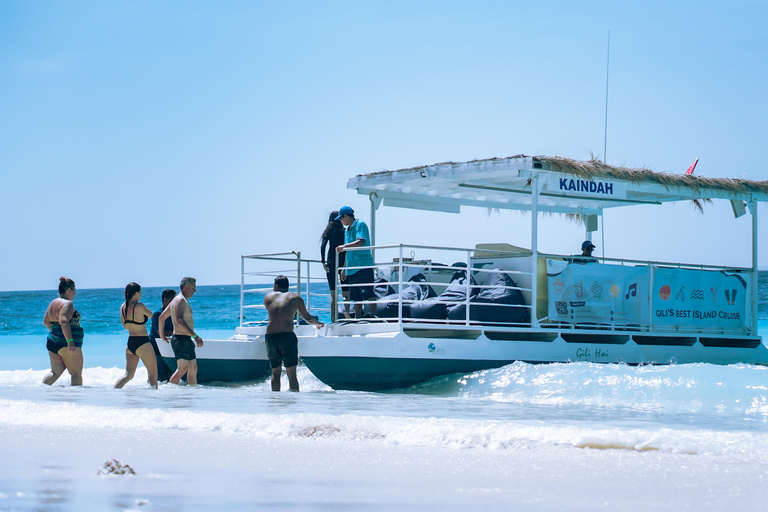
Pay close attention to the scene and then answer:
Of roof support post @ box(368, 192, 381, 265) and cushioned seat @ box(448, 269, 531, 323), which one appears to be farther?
roof support post @ box(368, 192, 381, 265)

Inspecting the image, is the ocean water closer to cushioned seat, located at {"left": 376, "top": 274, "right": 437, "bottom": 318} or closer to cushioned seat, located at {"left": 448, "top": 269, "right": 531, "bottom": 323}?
cushioned seat, located at {"left": 448, "top": 269, "right": 531, "bottom": 323}

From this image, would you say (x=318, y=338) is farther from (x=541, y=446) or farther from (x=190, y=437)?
(x=541, y=446)

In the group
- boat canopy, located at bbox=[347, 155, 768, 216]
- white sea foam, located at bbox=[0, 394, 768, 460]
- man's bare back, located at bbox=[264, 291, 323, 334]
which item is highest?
boat canopy, located at bbox=[347, 155, 768, 216]

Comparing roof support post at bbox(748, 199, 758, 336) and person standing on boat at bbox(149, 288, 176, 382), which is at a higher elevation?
roof support post at bbox(748, 199, 758, 336)

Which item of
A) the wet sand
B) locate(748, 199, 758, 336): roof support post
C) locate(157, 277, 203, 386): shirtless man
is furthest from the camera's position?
locate(748, 199, 758, 336): roof support post

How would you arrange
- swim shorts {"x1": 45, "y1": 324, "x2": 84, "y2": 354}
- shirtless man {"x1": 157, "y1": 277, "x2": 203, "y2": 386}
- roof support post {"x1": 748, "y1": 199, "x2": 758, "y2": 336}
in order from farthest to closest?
1. roof support post {"x1": 748, "y1": 199, "x2": 758, "y2": 336}
2. shirtless man {"x1": 157, "y1": 277, "x2": 203, "y2": 386}
3. swim shorts {"x1": 45, "y1": 324, "x2": 84, "y2": 354}

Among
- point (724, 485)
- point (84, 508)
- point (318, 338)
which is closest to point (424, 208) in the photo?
point (318, 338)

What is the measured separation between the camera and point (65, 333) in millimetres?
11391

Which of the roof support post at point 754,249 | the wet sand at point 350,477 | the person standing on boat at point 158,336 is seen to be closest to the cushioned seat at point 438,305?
the person standing on boat at point 158,336

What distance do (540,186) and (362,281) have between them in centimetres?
281

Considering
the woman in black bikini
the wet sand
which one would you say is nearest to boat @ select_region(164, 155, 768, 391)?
the woman in black bikini

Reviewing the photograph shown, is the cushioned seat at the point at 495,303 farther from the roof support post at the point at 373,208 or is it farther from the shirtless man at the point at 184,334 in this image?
the shirtless man at the point at 184,334

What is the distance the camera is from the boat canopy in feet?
38.3

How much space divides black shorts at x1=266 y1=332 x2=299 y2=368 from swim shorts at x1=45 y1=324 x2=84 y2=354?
2.60 meters
